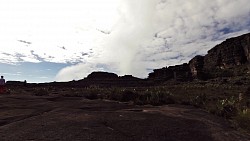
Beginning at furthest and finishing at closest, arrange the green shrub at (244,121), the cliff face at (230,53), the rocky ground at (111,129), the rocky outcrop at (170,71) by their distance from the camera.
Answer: the rocky outcrop at (170,71) → the cliff face at (230,53) → the green shrub at (244,121) → the rocky ground at (111,129)

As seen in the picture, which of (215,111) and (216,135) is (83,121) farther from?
(215,111)

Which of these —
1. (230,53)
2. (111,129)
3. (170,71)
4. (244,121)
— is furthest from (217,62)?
(111,129)

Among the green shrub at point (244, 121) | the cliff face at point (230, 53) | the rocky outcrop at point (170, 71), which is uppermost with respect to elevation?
the cliff face at point (230, 53)

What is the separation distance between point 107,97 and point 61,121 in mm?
12602

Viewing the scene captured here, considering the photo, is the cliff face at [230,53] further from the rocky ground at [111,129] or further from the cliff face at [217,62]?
the rocky ground at [111,129]

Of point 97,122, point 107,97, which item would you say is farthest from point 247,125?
point 107,97

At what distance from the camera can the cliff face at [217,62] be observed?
108938 mm

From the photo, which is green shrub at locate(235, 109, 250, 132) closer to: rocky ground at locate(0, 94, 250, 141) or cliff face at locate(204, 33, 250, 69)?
rocky ground at locate(0, 94, 250, 141)

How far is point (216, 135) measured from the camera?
8.01 meters

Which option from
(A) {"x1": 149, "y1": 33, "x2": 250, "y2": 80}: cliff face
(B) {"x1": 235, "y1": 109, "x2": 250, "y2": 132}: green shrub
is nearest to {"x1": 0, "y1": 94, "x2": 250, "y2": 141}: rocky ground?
(B) {"x1": 235, "y1": 109, "x2": 250, "y2": 132}: green shrub

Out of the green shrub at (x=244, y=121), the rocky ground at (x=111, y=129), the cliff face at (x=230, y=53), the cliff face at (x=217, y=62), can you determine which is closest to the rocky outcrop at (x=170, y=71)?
the cliff face at (x=217, y=62)

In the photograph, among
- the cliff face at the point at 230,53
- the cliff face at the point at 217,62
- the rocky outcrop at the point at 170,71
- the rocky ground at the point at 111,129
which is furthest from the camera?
the rocky outcrop at the point at 170,71

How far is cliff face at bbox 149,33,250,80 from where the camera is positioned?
357 ft

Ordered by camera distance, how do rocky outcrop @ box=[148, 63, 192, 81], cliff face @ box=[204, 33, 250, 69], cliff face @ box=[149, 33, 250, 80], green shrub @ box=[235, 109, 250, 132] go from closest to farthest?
green shrub @ box=[235, 109, 250, 132] < cliff face @ box=[149, 33, 250, 80] < cliff face @ box=[204, 33, 250, 69] < rocky outcrop @ box=[148, 63, 192, 81]
